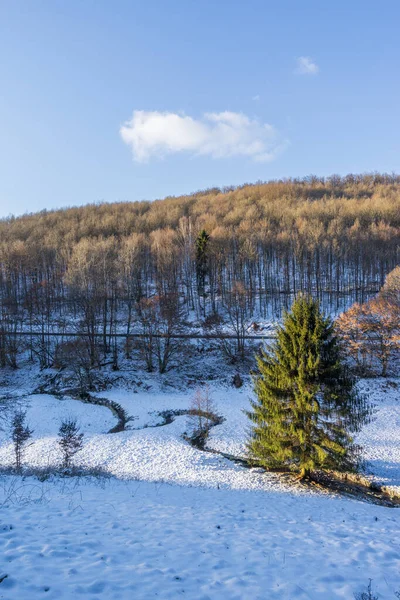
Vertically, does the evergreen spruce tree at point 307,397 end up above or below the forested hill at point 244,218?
below

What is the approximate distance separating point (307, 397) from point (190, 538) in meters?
9.06

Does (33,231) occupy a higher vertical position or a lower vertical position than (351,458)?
higher

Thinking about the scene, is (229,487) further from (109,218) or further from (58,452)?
(109,218)

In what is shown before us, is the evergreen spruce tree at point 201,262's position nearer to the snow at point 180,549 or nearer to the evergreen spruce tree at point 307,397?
the evergreen spruce tree at point 307,397

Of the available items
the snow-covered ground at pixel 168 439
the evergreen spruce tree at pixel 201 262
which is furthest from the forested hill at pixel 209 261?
the snow-covered ground at pixel 168 439

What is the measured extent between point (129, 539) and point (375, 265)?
6199 centimetres

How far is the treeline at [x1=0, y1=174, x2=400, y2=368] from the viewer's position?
43781 mm

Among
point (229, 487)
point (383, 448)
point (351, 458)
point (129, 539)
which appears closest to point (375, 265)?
point (383, 448)

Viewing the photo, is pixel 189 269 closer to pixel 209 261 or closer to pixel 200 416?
pixel 209 261

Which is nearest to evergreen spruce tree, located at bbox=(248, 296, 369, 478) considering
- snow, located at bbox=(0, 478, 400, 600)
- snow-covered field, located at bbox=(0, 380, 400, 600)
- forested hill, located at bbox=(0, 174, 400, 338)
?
snow-covered field, located at bbox=(0, 380, 400, 600)

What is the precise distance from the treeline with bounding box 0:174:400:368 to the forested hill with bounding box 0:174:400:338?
23 centimetres

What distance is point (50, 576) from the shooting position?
16.3 ft

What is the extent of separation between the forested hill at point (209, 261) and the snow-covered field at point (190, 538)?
96.3 ft

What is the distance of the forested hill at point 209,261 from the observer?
48.8 meters
